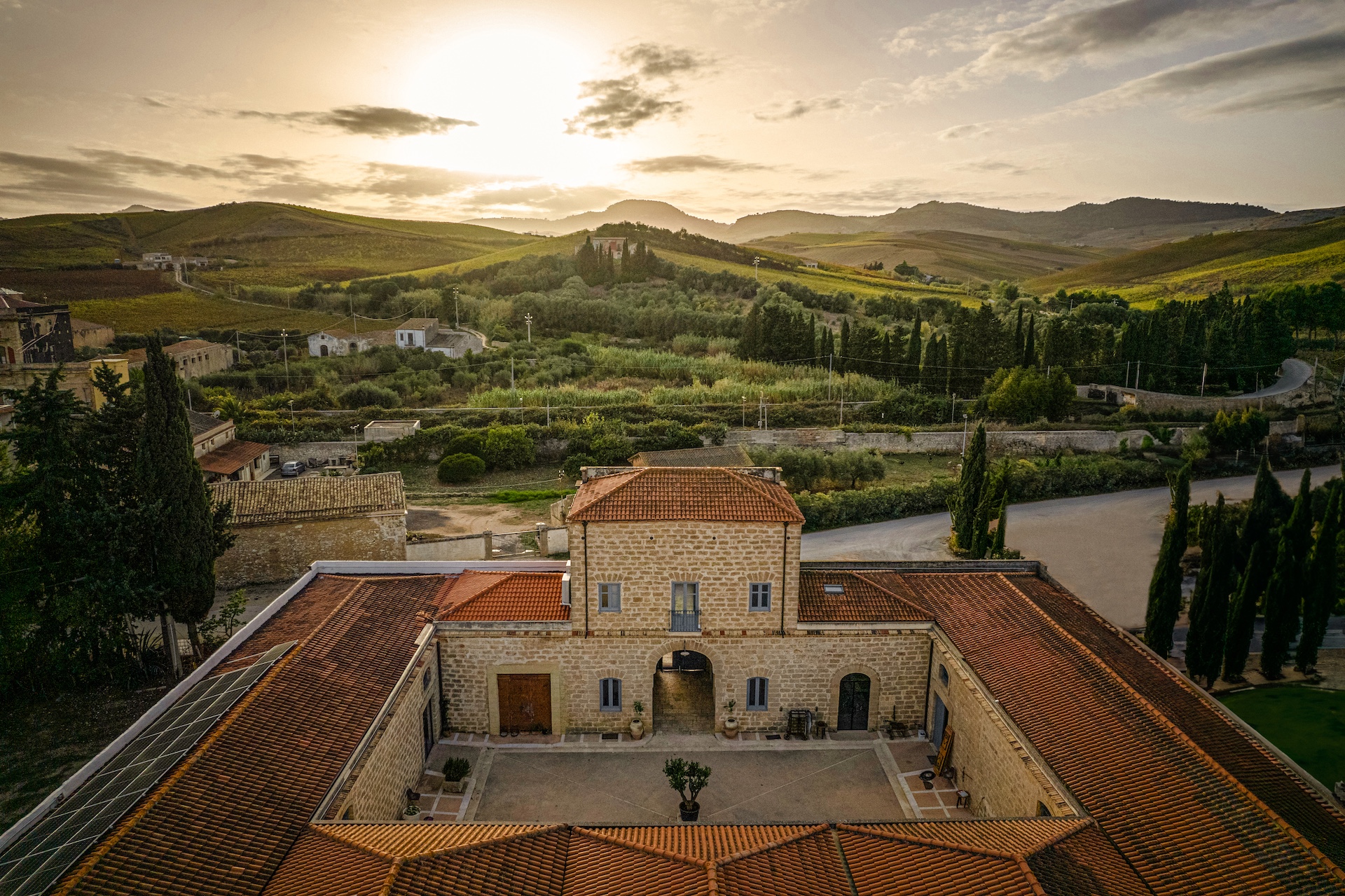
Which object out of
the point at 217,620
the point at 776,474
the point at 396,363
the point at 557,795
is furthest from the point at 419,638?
the point at 396,363

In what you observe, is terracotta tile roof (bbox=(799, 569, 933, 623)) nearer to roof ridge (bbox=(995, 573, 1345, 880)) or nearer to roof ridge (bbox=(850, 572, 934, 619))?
roof ridge (bbox=(850, 572, 934, 619))

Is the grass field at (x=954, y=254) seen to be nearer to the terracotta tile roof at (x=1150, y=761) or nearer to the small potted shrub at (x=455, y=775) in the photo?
the terracotta tile roof at (x=1150, y=761)

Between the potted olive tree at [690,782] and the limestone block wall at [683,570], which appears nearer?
the potted olive tree at [690,782]

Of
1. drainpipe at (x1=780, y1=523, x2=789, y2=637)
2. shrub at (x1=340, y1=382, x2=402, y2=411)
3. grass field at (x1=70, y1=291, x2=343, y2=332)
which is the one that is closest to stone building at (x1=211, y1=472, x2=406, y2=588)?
drainpipe at (x1=780, y1=523, x2=789, y2=637)

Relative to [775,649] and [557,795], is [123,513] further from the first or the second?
[775,649]

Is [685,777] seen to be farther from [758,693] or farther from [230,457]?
[230,457]

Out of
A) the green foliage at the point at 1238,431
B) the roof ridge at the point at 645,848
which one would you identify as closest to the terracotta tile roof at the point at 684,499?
the roof ridge at the point at 645,848
